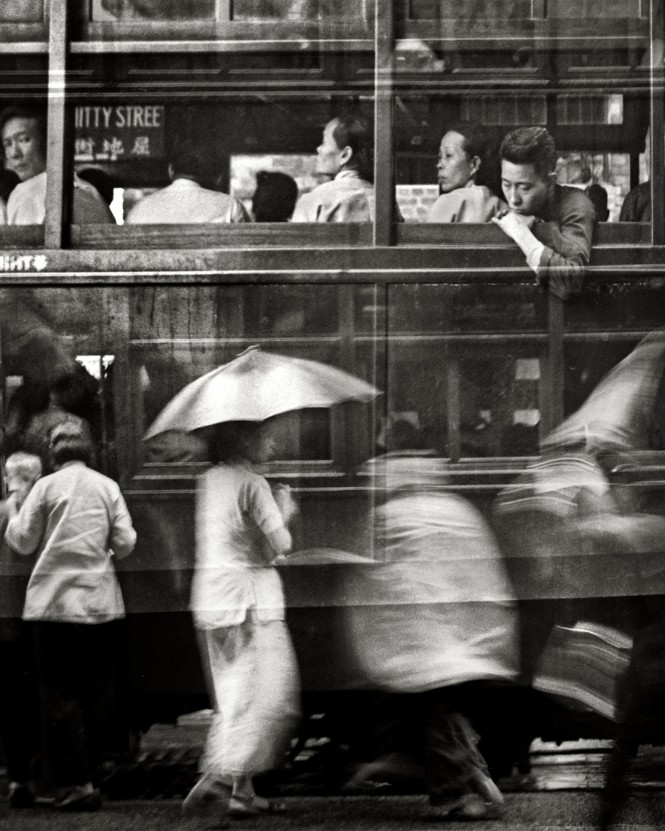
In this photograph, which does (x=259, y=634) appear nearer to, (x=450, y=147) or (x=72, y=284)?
(x=72, y=284)

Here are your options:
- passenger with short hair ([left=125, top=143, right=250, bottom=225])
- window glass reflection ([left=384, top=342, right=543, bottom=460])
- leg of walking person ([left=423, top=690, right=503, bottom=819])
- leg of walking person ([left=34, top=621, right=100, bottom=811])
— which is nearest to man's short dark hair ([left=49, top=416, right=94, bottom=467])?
leg of walking person ([left=34, top=621, right=100, bottom=811])

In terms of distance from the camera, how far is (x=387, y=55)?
3227 millimetres

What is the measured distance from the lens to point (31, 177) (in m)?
3.25

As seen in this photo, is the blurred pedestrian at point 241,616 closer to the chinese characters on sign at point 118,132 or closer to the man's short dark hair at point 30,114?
the chinese characters on sign at point 118,132

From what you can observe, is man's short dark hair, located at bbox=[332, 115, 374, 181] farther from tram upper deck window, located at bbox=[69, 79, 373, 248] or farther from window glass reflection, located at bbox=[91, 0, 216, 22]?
window glass reflection, located at bbox=[91, 0, 216, 22]

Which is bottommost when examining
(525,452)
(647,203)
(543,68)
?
(525,452)

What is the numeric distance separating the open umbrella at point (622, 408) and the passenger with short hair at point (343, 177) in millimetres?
732

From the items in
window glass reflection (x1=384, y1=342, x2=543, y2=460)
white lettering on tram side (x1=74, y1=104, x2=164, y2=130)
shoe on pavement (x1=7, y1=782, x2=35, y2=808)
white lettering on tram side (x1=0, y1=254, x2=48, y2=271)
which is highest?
Answer: white lettering on tram side (x1=74, y1=104, x2=164, y2=130)

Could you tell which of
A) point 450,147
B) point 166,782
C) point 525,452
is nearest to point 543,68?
point 450,147

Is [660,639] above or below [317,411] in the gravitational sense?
below

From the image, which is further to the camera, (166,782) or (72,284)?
(166,782)

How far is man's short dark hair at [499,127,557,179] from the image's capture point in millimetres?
3260

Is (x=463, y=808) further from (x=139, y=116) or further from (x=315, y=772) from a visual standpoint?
(x=139, y=116)

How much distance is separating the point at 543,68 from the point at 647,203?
43 centimetres
